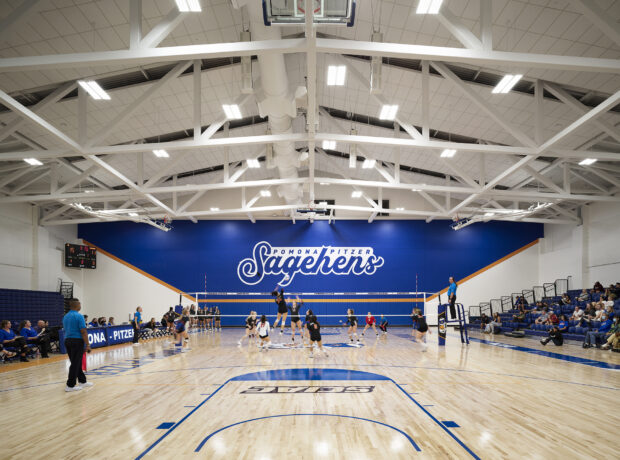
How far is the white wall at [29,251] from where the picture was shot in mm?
21344

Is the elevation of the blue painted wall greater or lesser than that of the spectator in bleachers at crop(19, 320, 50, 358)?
greater

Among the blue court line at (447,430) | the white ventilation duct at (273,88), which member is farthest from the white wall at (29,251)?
the blue court line at (447,430)

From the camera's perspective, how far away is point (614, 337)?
1423 centimetres

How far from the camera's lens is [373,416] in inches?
245

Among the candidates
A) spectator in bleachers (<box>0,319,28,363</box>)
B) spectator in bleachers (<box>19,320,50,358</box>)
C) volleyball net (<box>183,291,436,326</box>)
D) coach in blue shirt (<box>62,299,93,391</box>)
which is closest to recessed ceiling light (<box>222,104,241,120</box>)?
coach in blue shirt (<box>62,299,93,391</box>)

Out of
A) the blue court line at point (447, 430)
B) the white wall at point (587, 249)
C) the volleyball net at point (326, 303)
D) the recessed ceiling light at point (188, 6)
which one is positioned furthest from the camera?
the volleyball net at point (326, 303)

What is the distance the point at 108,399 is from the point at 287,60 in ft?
39.7

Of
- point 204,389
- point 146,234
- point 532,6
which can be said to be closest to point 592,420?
point 204,389

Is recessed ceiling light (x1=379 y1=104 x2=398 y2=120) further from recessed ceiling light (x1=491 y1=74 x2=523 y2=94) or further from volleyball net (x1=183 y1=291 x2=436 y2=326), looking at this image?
volleyball net (x1=183 y1=291 x2=436 y2=326)

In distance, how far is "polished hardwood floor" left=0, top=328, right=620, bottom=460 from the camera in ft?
16.1

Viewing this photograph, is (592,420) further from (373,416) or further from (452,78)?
(452,78)

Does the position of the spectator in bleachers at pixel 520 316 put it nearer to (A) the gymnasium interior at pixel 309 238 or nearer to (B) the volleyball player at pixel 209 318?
(A) the gymnasium interior at pixel 309 238

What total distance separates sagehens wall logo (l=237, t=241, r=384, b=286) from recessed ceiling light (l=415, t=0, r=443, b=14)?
2078cm

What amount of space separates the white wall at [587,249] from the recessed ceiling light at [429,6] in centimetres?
1882
